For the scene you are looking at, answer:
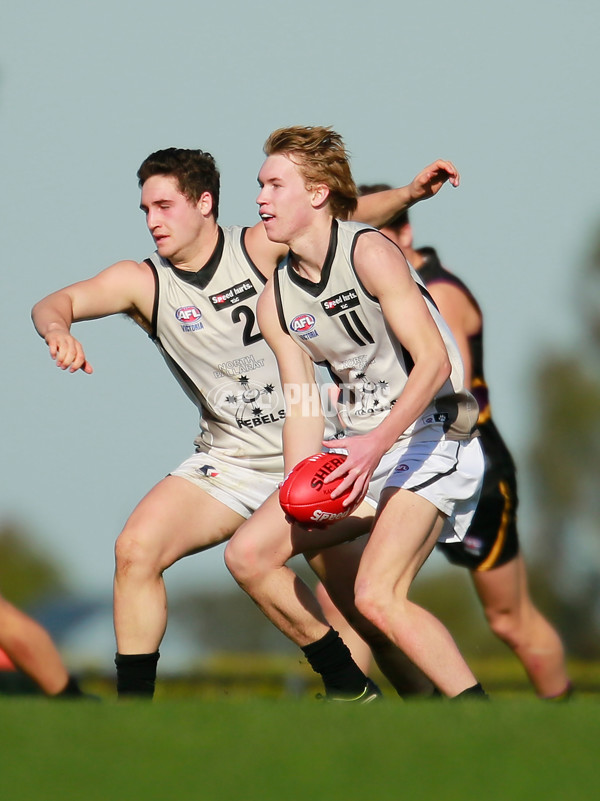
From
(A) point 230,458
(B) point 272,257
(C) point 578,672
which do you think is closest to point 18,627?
(A) point 230,458

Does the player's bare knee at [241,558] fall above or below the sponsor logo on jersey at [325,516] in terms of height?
below

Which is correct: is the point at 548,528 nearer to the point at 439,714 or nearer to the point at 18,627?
the point at 18,627

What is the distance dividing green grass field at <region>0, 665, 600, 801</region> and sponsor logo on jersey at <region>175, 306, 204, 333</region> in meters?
2.27

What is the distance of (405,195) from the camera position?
583cm

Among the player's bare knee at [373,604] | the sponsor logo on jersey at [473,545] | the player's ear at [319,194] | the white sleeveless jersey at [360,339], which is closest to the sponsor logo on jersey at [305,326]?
the white sleeveless jersey at [360,339]

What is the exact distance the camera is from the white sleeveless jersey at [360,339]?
5.23 metres

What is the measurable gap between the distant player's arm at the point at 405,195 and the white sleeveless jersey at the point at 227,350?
62 cm

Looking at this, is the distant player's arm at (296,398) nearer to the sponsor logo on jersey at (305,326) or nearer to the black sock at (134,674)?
the sponsor logo on jersey at (305,326)

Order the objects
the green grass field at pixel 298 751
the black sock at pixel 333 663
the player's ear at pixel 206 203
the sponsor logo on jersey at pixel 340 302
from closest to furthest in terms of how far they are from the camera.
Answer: the green grass field at pixel 298 751 < the sponsor logo on jersey at pixel 340 302 < the black sock at pixel 333 663 < the player's ear at pixel 206 203

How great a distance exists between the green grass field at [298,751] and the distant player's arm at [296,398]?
139cm

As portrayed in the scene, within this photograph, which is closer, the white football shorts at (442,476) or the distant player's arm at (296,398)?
the white football shorts at (442,476)

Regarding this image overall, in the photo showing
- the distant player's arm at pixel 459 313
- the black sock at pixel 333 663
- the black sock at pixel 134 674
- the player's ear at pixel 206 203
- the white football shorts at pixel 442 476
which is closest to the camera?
the white football shorts at pixel 442 476

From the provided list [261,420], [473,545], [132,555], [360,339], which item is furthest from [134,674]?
[473,545]

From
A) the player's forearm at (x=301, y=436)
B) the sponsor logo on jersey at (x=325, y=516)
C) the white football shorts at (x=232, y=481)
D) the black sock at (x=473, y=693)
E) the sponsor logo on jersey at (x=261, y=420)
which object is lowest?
the black sock at (x=473, y=693)
